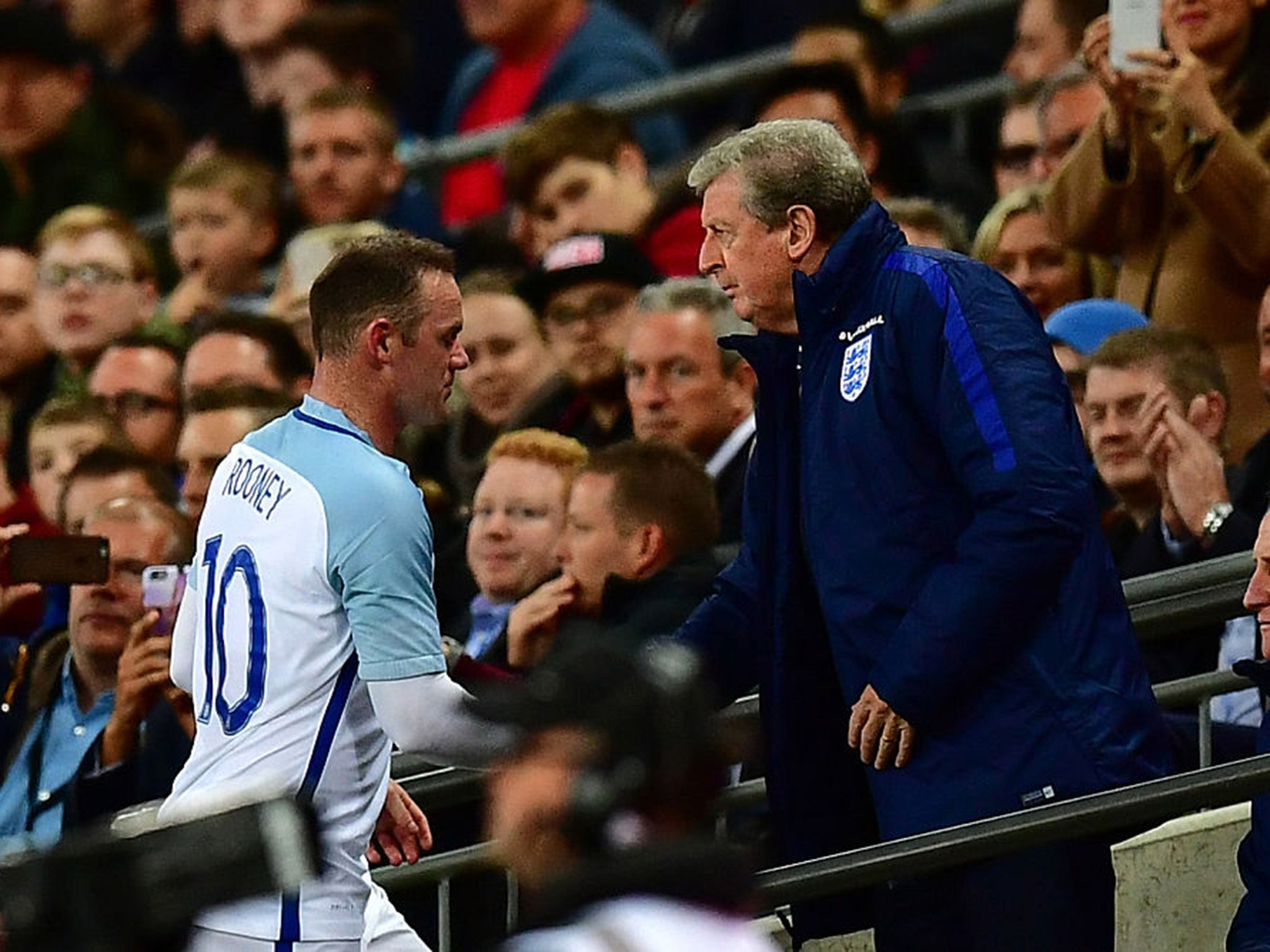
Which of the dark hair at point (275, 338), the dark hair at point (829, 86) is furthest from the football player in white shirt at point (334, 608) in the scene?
the dark hair at point (829, 86)

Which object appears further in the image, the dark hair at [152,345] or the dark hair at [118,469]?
the dark hair at [152,345]

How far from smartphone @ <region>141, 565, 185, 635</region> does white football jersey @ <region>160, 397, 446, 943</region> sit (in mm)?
1877

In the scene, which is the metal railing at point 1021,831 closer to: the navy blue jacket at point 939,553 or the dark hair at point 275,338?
the navy blue jacket at point 939,553

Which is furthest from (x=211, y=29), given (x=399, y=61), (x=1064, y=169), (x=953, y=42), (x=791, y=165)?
(x=791, y=165)

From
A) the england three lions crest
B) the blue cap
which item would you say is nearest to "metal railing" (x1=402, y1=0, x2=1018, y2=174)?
the blue cap

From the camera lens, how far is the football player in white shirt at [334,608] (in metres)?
5.18

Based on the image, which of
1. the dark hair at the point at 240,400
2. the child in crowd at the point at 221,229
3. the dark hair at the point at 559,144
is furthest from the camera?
the child in crowd at the point at 221,229

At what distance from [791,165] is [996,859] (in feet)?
4.43

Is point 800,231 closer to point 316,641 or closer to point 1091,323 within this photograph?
point 316,641

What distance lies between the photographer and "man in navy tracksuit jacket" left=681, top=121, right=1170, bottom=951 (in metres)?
5.28

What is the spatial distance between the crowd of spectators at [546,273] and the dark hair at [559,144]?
0.01m

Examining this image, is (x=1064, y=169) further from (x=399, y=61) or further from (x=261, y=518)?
(x=399, y=61)

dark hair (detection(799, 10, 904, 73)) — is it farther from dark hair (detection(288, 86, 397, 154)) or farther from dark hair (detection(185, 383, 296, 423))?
dark hair (detection(185, 383, 296, 423))

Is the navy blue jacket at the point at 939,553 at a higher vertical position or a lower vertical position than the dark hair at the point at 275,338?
lower
